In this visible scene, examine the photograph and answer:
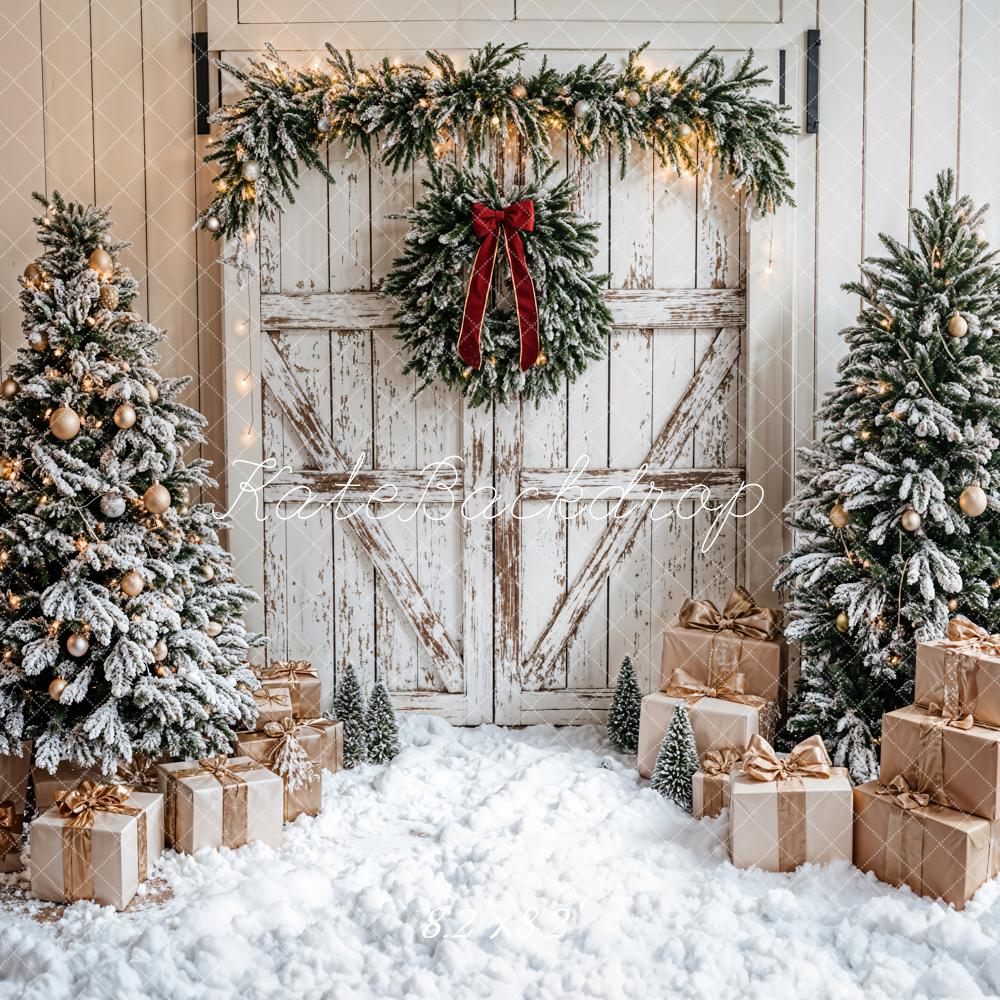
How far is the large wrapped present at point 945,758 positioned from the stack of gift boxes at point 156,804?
1.89 meters

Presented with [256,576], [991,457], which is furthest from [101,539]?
[991,457]

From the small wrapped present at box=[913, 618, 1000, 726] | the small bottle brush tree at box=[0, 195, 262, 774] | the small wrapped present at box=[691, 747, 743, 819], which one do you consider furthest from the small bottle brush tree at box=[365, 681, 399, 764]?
the small wrapped present at box=[913, 618, 1000, 726]

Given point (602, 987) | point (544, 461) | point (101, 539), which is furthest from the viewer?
point (544, 461)

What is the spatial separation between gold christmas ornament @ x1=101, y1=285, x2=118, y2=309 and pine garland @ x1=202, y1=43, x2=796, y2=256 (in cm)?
80

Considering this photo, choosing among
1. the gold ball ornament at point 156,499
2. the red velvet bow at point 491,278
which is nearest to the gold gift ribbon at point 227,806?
the gold ball ornament at point 156,499

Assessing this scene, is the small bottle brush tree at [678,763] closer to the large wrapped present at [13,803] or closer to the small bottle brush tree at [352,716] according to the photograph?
the small bottle brush tree at [352,716]

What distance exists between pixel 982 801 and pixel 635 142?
275 centimetres

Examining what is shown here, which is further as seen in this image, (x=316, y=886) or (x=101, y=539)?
(x=101, y=539)

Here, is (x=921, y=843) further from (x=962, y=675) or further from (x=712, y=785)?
(x=712, y=785)

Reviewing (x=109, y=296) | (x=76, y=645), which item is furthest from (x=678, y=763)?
(x=109, y=296)

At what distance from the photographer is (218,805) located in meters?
2.91

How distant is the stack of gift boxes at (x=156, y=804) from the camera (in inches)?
105

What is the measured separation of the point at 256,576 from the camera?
13.2 feet

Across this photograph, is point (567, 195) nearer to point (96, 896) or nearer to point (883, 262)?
point (883, 262)
